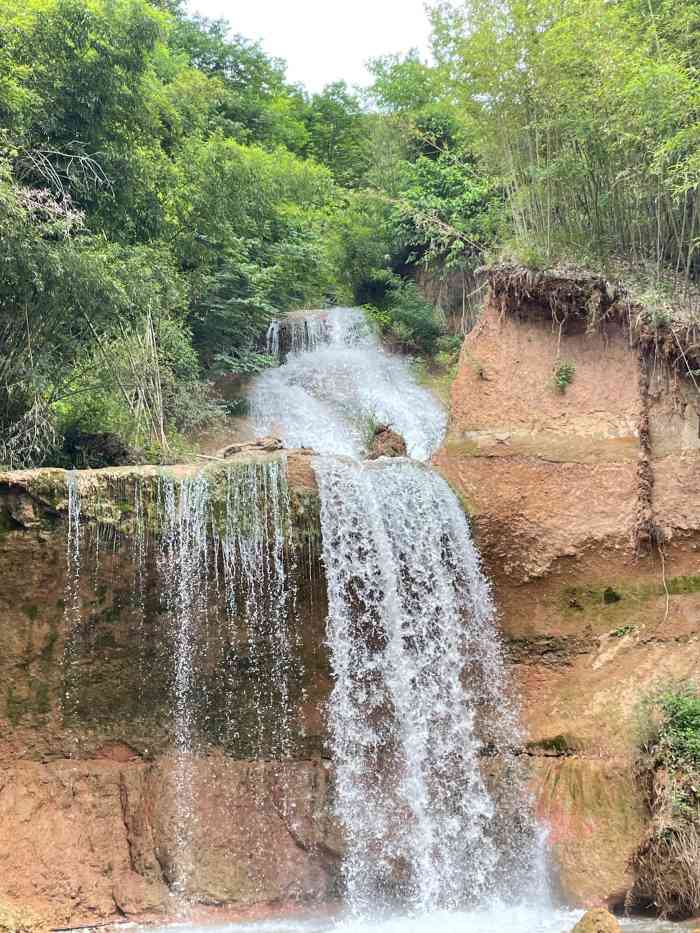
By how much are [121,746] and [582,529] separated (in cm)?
564

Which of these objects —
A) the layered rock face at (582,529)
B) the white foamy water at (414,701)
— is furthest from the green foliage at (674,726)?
the white foamy water at (414,701)

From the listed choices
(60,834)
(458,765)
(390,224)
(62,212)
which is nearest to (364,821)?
(458,765)

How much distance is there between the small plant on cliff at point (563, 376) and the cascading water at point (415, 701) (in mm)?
1991

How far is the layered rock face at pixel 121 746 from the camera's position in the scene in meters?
8.27

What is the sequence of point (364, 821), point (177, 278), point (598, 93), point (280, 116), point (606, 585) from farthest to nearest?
point (280, 116), point (177, 278), point (598, 93), point (606, 585), point (364, 821)

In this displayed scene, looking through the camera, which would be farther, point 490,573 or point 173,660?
point 490,573

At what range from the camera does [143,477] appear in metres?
9.14

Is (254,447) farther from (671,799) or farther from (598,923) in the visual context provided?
(598,923)

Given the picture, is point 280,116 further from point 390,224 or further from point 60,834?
point 60,834

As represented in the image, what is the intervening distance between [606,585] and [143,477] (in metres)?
5.35

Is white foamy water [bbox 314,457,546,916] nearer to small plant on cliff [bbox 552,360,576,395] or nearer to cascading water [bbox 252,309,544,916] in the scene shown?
cascading water [bbox 252,309,544,916]

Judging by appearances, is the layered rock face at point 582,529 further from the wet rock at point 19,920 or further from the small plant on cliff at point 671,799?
the wet rock at point 19,920

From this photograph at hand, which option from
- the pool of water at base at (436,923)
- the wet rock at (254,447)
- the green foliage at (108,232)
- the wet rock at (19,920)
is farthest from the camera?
the wet rock at (254,447)

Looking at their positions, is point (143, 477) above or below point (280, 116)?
below
